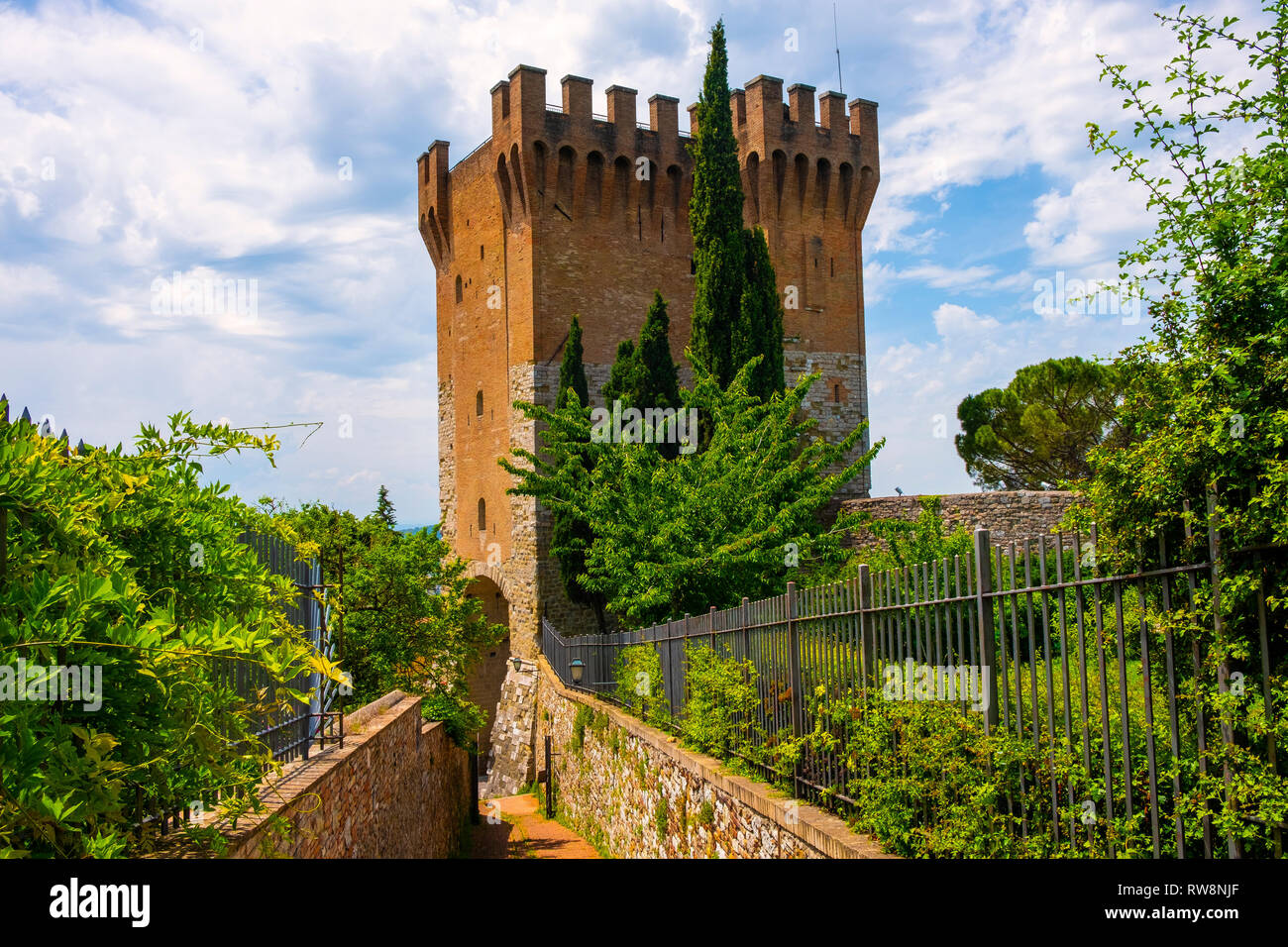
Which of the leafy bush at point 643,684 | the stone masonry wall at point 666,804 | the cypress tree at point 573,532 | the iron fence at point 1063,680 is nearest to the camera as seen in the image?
the iron fence at point 1063,680

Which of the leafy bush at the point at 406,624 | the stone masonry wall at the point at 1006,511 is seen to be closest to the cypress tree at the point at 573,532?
the leafy bush at the point at 406,624

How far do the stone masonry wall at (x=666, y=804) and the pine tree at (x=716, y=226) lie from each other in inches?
348

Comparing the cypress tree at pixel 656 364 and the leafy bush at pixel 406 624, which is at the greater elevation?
the cypress tree at pixel 656 364

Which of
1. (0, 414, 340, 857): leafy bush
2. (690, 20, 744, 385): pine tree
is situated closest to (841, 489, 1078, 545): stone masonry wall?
(690, 20, 744, 385): pine tree

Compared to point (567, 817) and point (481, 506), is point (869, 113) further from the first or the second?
point (567, 817)

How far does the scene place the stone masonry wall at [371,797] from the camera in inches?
214

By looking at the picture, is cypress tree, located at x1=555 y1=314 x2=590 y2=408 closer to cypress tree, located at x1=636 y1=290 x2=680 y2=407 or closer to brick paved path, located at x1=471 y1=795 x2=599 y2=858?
cypress tree, located at x1=636 y1=290 x2=680 y2=407

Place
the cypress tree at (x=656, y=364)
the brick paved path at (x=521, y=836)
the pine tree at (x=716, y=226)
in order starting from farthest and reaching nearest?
the cypress tree at (x=656, y=364)
the pine tree at (x=716, y=226)
the brick paved path at (x=521, y=836)

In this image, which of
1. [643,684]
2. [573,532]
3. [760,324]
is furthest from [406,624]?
[760,324]

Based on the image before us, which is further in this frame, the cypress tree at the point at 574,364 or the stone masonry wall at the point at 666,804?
the cypress tree at the point at 574,364

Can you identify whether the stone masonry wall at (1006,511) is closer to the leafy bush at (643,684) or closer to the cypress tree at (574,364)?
the cypress tree at (574,364)

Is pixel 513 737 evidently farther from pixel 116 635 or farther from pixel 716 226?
pixel 116 635

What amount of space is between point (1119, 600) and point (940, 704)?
3.87ft

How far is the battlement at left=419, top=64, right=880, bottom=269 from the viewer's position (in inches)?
1057
